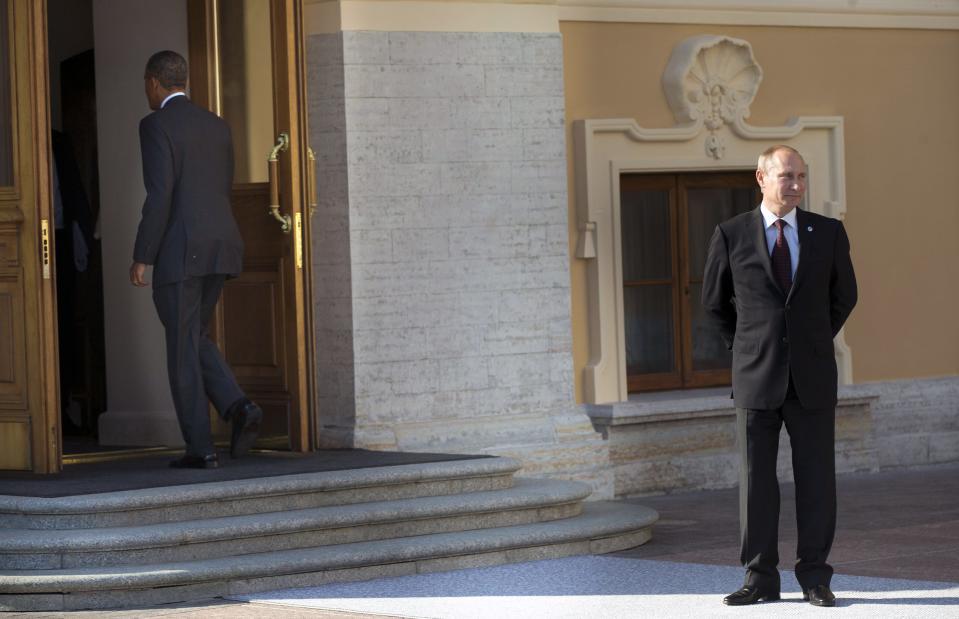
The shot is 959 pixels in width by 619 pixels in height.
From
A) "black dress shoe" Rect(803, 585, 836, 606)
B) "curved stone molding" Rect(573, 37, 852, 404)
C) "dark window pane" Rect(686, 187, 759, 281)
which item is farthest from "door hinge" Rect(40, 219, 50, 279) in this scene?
"dark window pane" Rect(686, 187, 759, 281)

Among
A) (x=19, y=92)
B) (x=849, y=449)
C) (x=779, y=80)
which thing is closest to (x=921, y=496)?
(x=849, y=449)

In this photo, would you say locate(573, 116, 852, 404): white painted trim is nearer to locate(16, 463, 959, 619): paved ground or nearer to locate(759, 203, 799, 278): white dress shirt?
locate(16, 463, 959, 619): paved ground

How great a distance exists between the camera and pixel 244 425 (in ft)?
31.1

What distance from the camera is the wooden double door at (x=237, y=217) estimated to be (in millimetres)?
9164

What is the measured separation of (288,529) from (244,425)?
121 cm

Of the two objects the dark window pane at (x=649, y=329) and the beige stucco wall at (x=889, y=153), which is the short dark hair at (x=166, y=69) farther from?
the dark window pane at (x=649, y=329)

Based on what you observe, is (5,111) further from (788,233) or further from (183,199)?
(788,233)

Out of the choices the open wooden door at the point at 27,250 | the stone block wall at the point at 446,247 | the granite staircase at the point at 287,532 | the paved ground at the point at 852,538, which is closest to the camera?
the paved ground at the point at 852,538

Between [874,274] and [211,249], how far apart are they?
555 cm

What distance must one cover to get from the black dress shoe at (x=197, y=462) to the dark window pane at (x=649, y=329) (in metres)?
3.76

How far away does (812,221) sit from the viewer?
23.9 ft

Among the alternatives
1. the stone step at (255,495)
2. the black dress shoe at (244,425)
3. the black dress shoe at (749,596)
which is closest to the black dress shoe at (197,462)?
the black dress shoe at (244,425)

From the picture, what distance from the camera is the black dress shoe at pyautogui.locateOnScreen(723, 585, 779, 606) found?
7.26m

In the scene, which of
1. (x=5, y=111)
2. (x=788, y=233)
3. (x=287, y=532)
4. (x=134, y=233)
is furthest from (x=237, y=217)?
(x=788, y=233)
